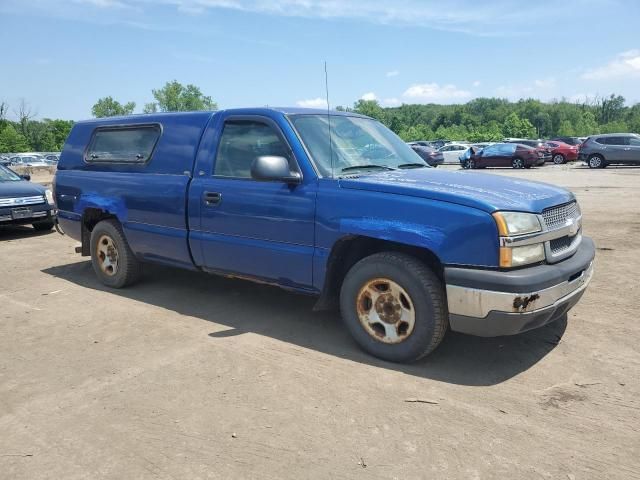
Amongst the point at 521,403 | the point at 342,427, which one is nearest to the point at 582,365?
the point at 521,403

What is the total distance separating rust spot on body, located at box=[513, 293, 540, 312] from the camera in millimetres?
3353

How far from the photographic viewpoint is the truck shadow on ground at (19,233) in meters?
9.81

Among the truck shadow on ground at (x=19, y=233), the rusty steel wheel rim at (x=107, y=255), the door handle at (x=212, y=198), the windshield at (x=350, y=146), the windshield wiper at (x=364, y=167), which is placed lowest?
the truck shadow on ground at (x=19, y=233)

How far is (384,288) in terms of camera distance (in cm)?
387

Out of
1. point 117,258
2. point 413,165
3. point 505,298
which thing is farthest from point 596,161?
point 505,298

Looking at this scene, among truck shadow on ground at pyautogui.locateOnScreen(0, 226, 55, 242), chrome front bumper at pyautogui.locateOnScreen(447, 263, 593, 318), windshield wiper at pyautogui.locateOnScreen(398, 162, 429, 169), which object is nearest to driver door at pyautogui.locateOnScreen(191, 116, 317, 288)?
windshield wiper at pyautogui.locateOnScreen(398, 162, 429, 169)

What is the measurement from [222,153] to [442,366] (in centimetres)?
260

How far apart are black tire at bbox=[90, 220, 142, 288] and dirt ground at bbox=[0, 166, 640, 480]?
1.43 feet

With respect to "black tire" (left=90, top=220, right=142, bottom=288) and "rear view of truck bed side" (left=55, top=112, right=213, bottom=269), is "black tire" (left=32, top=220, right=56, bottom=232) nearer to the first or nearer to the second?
"rear view of truck bed side" (left=55, top=112, right=213, bottom=269)

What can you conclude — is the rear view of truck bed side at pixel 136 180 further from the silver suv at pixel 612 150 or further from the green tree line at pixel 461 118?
the green tree line at pixel 461 118

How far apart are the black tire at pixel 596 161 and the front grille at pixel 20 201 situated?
973 inches

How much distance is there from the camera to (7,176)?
405 inches

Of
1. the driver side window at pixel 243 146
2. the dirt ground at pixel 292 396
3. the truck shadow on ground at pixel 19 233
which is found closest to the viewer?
the dirt ground at pixel 292 396

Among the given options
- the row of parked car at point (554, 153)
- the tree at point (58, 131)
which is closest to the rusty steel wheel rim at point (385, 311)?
the row of parked car at point (554, 153)
